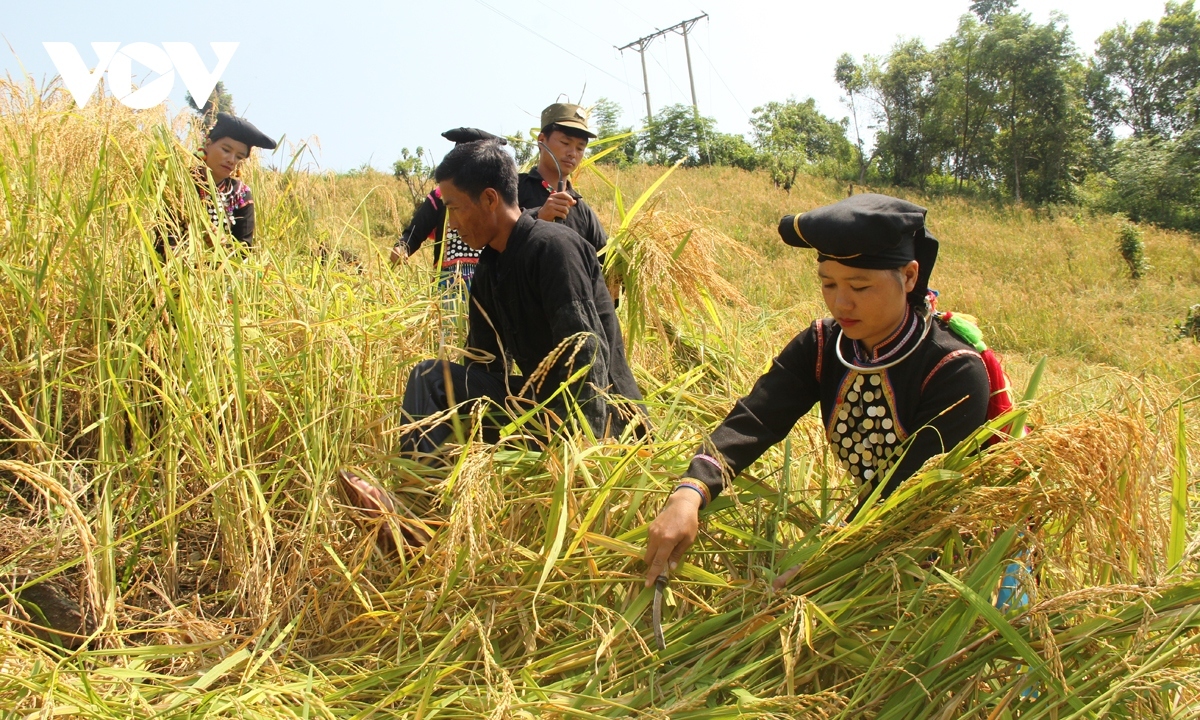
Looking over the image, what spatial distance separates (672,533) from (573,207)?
6.65ft

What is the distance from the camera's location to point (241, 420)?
2.07 meters

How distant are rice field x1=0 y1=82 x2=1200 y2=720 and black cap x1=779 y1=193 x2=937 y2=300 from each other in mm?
358

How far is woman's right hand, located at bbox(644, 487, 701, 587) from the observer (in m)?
1.50

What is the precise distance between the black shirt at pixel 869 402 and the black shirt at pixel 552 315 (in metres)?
0.41

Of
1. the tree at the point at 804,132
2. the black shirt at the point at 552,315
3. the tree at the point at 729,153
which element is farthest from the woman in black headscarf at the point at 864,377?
the tree at the point at 804,132

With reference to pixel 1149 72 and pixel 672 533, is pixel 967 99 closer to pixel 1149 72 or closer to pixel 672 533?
pixel 1149 72

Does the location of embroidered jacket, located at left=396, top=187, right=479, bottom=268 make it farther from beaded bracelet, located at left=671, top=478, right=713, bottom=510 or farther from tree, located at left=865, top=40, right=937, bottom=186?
tree, located at left=865, top=40, right=937, bottom=186

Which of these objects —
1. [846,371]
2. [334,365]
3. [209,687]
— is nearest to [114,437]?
[334,365]

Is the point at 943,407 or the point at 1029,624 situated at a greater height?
the point at 943,407

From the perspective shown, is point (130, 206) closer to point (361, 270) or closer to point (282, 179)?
point (361, 270)

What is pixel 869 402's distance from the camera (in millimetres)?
1684

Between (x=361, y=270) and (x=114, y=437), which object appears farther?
(x=361, y=270)

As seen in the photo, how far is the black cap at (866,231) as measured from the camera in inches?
58.9

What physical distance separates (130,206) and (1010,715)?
2243mm
